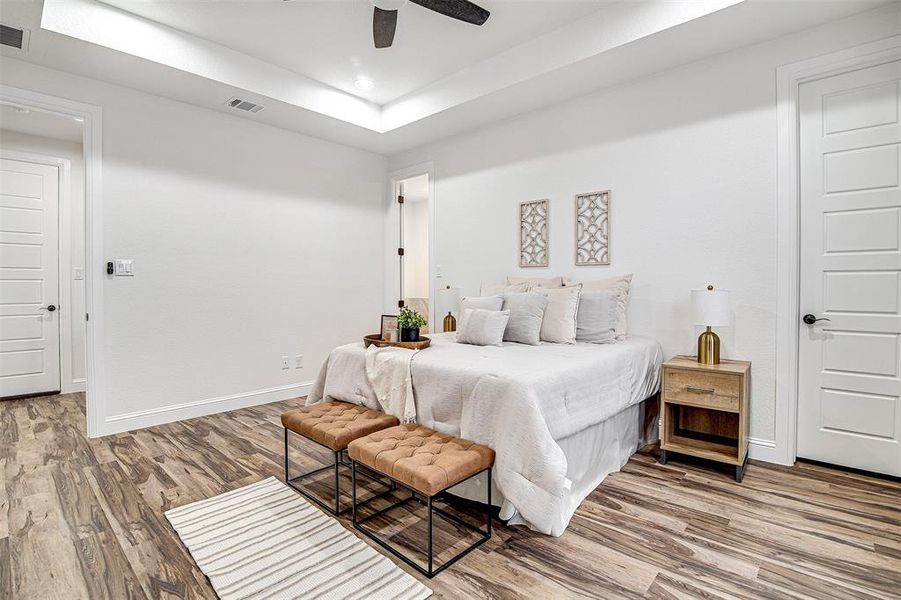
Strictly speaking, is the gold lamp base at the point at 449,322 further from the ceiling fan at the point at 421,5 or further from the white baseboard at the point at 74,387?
the white baseboard at the point at 74,387

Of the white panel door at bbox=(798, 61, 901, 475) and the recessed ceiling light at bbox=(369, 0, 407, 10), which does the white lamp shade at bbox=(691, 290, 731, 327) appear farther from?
the recessed ceiling light at bbox=(369, 0, 407, 10)

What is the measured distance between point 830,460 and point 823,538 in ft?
3.35

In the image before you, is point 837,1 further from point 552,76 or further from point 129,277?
point 129,277

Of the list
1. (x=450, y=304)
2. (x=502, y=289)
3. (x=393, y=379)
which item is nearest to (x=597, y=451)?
(x=393, y=379)

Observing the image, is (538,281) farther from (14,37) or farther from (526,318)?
(14,37)

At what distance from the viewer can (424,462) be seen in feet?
6.26

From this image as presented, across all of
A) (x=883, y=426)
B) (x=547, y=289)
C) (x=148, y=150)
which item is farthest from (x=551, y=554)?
(x=148, y=150)

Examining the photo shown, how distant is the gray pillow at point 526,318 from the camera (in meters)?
3.23

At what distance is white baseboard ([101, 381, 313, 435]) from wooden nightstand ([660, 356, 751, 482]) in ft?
11.4

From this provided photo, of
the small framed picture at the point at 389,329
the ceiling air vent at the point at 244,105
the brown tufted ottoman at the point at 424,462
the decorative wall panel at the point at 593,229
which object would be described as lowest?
the brown tufted ottoman at the point at 424,462

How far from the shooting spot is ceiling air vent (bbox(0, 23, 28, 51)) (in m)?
2.81

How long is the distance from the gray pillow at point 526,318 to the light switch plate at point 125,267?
3.02m

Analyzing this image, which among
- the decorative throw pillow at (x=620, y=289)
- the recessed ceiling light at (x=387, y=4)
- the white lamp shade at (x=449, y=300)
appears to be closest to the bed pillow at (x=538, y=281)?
the decorative throw pillow at (x=620, y=289)

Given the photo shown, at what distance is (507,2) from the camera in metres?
2.96
